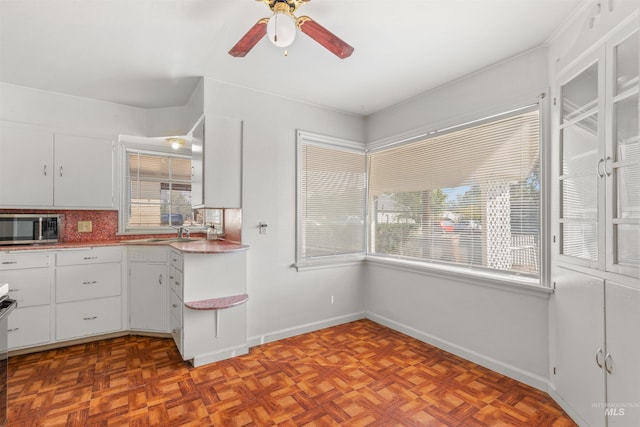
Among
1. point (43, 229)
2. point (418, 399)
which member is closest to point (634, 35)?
point (418, 399)

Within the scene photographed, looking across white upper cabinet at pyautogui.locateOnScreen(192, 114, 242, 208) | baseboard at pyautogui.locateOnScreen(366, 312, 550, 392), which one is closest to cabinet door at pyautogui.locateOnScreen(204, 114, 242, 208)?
white upper cabinet at pyautogui.locateOnScreen(192, 114, 242, 208)

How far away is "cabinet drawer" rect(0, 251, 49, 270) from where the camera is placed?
8.82 ft

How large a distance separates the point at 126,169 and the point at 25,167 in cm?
90

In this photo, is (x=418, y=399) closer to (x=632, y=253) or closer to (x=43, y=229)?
(x=632, y=253)

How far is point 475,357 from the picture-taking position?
8.66 feet

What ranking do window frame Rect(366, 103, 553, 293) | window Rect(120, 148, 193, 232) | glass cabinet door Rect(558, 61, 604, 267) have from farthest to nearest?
1. window Rect(120, 148, 193, 232)
2. window frame Rect(366, 103, 553, 293)
3. glass cabinet door Rect(558, 61, 604, 267)

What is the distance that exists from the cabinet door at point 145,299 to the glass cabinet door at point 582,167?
362 centimetres

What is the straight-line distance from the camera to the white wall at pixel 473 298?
2291 mm

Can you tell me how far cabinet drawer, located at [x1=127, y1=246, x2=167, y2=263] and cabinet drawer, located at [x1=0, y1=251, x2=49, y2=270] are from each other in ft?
2.23

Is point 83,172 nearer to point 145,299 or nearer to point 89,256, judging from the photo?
point 89,256

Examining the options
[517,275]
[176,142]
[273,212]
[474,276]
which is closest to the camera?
[517,275]

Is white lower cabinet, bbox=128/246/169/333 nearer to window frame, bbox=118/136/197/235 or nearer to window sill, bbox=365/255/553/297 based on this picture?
window frame, bbox=118/136/197/235

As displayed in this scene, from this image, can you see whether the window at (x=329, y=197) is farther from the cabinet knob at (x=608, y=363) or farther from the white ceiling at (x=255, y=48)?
the cabinet knob at (x=608, y=363)

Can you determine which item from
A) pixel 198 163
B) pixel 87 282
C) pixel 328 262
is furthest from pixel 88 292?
pixel 328 262
